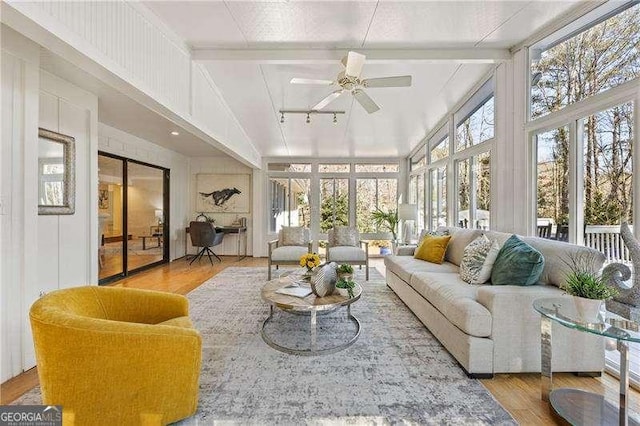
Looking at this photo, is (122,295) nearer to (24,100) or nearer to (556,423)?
(24,100)

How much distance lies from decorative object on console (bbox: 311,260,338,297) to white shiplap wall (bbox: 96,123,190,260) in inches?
164

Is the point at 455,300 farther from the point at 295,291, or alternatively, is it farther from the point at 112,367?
the point at 112,367

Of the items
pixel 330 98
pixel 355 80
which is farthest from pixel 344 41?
pixel 330 98

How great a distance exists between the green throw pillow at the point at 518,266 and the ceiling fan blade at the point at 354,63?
2.09m

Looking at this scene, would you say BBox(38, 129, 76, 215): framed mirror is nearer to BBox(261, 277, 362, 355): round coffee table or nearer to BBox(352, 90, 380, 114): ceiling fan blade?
BBox(261, 277, 362, 355): round coffee table

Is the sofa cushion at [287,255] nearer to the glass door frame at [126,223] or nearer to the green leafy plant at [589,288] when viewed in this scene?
the glass door frame at [126,223]

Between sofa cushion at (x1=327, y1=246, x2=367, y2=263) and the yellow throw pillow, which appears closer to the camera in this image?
the yellow throw pillow

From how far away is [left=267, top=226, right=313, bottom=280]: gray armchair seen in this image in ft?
15.1

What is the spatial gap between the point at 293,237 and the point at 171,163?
335 centimetres

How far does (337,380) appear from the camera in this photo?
6.15ft

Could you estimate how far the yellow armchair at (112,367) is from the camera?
1338mm

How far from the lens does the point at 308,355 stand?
7.16 ft

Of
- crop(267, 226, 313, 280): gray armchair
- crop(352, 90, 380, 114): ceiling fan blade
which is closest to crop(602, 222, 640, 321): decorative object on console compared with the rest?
crop(352, 90, 380, 114): ceiling fan blade

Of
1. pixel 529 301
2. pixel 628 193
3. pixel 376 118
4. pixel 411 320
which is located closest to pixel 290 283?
pixel 411 320
